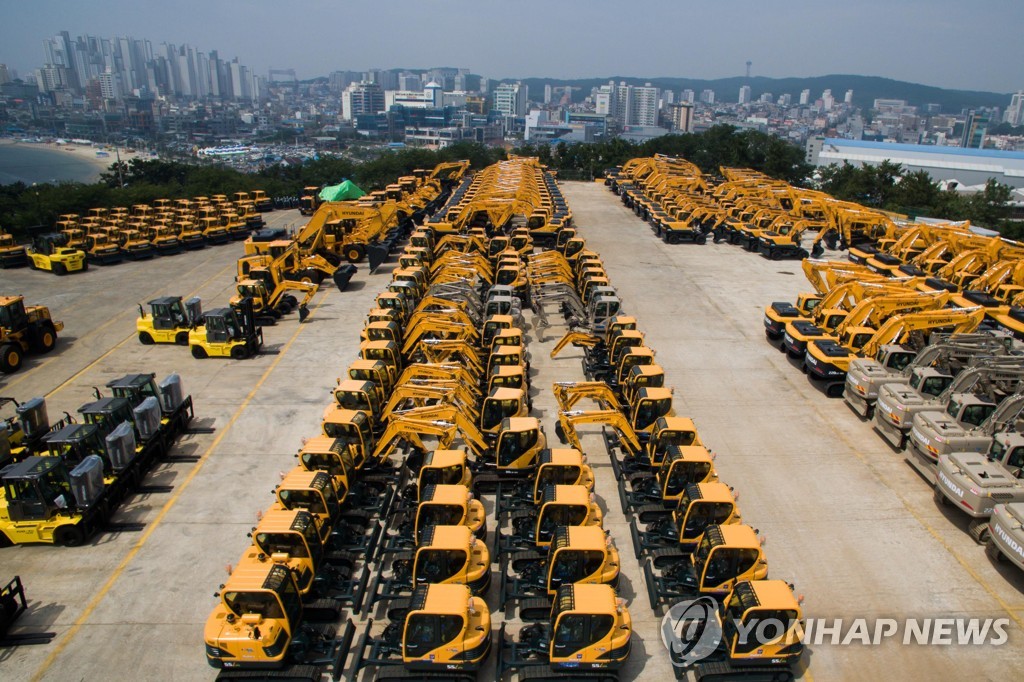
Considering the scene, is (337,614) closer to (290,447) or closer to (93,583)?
(93,583)

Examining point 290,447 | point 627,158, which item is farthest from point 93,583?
point 627,158

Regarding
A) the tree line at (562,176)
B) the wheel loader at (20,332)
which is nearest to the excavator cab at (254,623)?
the wheel loader at (20,332)

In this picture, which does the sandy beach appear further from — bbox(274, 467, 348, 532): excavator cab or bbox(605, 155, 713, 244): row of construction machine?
bbox(274, 467, 348, 532): excavator cab

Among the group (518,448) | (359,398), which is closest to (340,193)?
(359,398)

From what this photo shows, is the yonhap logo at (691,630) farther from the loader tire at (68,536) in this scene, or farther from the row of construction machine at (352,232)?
the row of construction machine at (352,232)

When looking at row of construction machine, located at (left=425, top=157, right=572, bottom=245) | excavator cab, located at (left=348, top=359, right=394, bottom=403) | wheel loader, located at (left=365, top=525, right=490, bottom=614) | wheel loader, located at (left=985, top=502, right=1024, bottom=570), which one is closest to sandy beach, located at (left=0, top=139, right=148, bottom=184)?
row of construction machine, located at (left=425, top=157, right=572, bottom=245)
